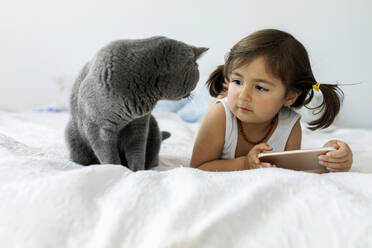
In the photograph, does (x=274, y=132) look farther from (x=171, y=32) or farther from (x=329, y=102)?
(x=171, y=32)

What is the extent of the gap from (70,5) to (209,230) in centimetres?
274

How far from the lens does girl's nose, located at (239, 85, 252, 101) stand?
0.97 metres

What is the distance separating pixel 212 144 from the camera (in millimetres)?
1105

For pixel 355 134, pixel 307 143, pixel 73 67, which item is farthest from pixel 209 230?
pixel 73 67

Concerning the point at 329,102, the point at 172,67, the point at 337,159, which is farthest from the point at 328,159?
the point at 172,67

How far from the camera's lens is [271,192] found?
53 centimetres

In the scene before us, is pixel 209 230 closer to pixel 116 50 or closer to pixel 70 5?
pixel 116 50

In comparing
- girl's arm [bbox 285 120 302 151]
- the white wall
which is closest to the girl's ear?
girl's arm [bbox 285 120 302 151]

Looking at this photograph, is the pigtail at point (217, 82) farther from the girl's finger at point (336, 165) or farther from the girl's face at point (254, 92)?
the girl's finger at point (336, 165)

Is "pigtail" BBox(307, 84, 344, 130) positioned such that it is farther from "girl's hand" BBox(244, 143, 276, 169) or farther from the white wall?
the white wall

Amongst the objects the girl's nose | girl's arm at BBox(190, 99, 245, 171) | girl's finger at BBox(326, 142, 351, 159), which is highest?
the girl's nose

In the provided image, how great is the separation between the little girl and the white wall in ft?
4.46

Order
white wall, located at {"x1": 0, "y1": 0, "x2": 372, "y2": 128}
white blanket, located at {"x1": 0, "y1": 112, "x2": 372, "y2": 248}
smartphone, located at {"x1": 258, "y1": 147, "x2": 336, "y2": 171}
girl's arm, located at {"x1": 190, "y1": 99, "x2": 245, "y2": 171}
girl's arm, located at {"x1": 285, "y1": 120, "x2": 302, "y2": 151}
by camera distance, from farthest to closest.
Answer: white wall, located at {"x1": 0, "y1": 0, "x2": 372, "y2": 128}, girl's arm, located at {"x1": 285, "y1": 120, "x2": 302, "y2": 151}, girl's arm, located at {"x1": 190, "y1": 99, "x2": 245, "y2": 171}, smartphone, located at {"x1": 258, "y1": 147, "x2": 336, "y2": 171}, white blanket, located at {"x1": 0, "y1": 112, "x2": 372, "y2": 248}

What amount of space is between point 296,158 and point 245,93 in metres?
0.24
